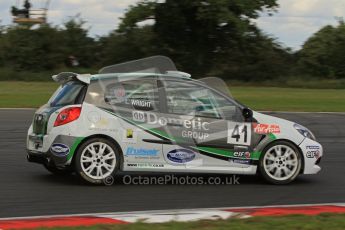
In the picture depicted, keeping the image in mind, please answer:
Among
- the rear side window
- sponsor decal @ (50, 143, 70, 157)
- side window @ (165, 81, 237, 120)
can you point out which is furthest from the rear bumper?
side window @ (165, 81, 237, 120)

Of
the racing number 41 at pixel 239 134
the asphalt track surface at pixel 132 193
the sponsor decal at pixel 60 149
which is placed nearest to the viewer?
the asphalt track surface at pixel 132 193

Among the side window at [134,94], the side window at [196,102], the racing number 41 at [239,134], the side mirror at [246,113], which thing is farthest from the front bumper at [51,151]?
the side mirror at [246,113]

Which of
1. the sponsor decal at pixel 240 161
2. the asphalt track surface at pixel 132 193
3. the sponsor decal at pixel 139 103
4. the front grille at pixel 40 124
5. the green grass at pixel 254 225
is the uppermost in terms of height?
the sponsor decal at pixel 139 103

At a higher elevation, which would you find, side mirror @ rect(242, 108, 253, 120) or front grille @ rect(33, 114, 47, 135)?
side mirror @ rect(242, 108, 253, 120)

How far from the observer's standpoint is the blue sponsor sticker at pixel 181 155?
8.70m

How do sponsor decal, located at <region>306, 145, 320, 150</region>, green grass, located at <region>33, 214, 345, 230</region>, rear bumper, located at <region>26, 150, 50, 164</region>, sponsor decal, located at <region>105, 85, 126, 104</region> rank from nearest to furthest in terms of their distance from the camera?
green grass, located at <region>33, 214, 345, 230</region>, rear bumper, located at <region>26, 150, 50, 164</region>, sponsor decal, located at <region>105, 85, 126, 104</region>, sponsor decal, located at <region>306, 145, 320, 150</region>

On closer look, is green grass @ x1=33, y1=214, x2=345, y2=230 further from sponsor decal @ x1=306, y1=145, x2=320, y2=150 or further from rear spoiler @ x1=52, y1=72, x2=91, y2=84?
rear spoiler @ x1=52, y1=72, x2=91, y2=84

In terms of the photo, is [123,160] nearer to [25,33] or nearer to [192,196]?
[192,196]

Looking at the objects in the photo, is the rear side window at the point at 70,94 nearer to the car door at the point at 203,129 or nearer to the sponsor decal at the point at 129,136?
the sponsor decal at the point at 129,136

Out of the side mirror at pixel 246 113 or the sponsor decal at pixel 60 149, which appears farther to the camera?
the side mirror at pixel 246 113

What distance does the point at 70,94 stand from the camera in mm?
8773

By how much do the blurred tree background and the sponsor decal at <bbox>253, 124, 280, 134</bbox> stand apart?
4011cm

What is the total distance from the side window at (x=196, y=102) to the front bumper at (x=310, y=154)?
1.17 metres

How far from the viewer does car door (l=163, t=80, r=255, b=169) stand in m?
8.71
